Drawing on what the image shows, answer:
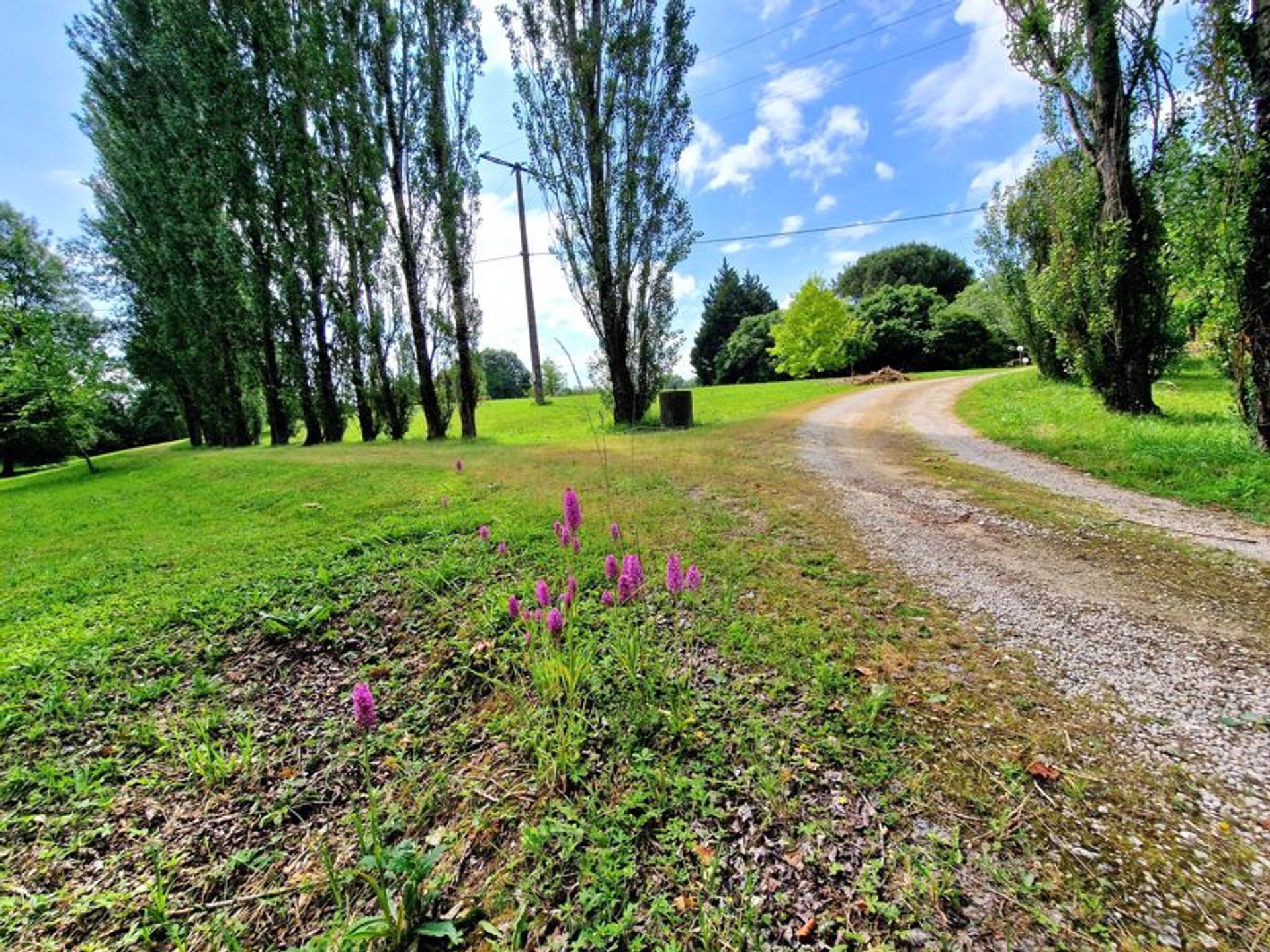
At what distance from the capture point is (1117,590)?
2.64 m

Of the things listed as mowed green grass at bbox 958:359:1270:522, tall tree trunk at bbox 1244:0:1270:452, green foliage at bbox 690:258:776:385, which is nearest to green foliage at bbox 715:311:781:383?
green foliage at bbox 690:258:776:385

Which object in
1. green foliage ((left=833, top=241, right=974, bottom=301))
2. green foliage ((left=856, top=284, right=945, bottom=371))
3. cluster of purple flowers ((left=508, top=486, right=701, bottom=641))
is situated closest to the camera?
cluster of purple flowers ((left=508, top=486, right=701, bottom=641))

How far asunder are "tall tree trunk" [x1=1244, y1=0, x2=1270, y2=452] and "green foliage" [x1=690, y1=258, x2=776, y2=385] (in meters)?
34.8

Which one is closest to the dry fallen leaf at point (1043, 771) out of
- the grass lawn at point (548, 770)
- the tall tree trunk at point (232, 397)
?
the grass lawn at point (548, 770)

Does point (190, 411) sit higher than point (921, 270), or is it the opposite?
point (921, 270)

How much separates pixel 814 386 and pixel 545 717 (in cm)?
2087

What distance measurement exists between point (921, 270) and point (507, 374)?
38208 mm

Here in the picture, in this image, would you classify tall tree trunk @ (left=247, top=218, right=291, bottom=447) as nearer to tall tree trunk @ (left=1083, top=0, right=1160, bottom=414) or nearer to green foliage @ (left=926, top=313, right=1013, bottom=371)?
tall tree trunk @ (left=1083, top=0, right=1160, bottom=414)

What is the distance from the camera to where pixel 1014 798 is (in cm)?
147

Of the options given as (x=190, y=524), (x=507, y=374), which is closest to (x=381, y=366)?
(x=190, y=524)

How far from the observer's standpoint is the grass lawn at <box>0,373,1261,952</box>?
127 cm

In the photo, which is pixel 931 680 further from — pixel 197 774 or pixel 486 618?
pixel 197 774

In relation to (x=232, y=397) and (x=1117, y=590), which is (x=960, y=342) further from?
(x=232, y=397)

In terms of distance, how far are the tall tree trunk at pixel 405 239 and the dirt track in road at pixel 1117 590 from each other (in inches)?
403
